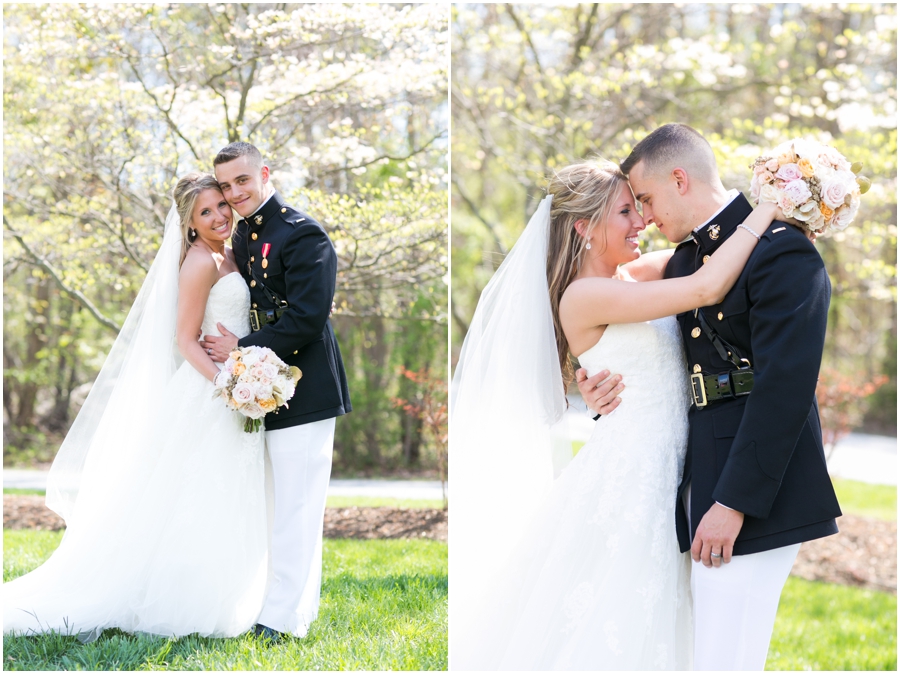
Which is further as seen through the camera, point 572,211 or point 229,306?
point 229,306

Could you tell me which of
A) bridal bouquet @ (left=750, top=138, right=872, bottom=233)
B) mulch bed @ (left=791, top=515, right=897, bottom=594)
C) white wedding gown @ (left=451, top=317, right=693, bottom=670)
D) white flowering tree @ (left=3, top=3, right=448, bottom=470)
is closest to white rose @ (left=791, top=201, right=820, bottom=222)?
A: bridal bouquet @ (left=750, top=138, right=872, bottom=233)

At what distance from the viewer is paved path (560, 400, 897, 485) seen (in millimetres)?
9383

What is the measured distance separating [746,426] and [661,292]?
0.56 m

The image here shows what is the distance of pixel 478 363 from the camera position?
3133mm

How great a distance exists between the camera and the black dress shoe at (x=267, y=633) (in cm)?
349

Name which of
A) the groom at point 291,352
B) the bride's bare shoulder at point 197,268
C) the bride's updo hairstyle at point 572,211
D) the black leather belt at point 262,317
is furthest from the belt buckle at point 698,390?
the bride's bare shoulder at point 197,268

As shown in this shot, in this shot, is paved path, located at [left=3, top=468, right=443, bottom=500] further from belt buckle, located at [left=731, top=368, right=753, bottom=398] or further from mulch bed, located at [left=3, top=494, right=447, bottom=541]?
belt buckle, located at [left=731, top=368, right=753, bottom=398]

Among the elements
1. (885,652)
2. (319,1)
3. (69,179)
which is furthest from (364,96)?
(885,652)

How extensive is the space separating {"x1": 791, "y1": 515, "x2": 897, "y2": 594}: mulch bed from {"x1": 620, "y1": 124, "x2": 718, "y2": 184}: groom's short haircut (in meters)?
5.06

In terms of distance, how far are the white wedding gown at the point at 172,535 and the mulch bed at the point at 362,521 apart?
2.51m

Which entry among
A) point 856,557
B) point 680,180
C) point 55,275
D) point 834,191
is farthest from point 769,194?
A: point 55,275

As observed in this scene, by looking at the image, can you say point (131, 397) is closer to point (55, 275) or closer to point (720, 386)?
point (720, 386)

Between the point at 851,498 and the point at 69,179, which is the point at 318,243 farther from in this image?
the point at 851,498

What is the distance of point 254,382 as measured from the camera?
3.36 meters
